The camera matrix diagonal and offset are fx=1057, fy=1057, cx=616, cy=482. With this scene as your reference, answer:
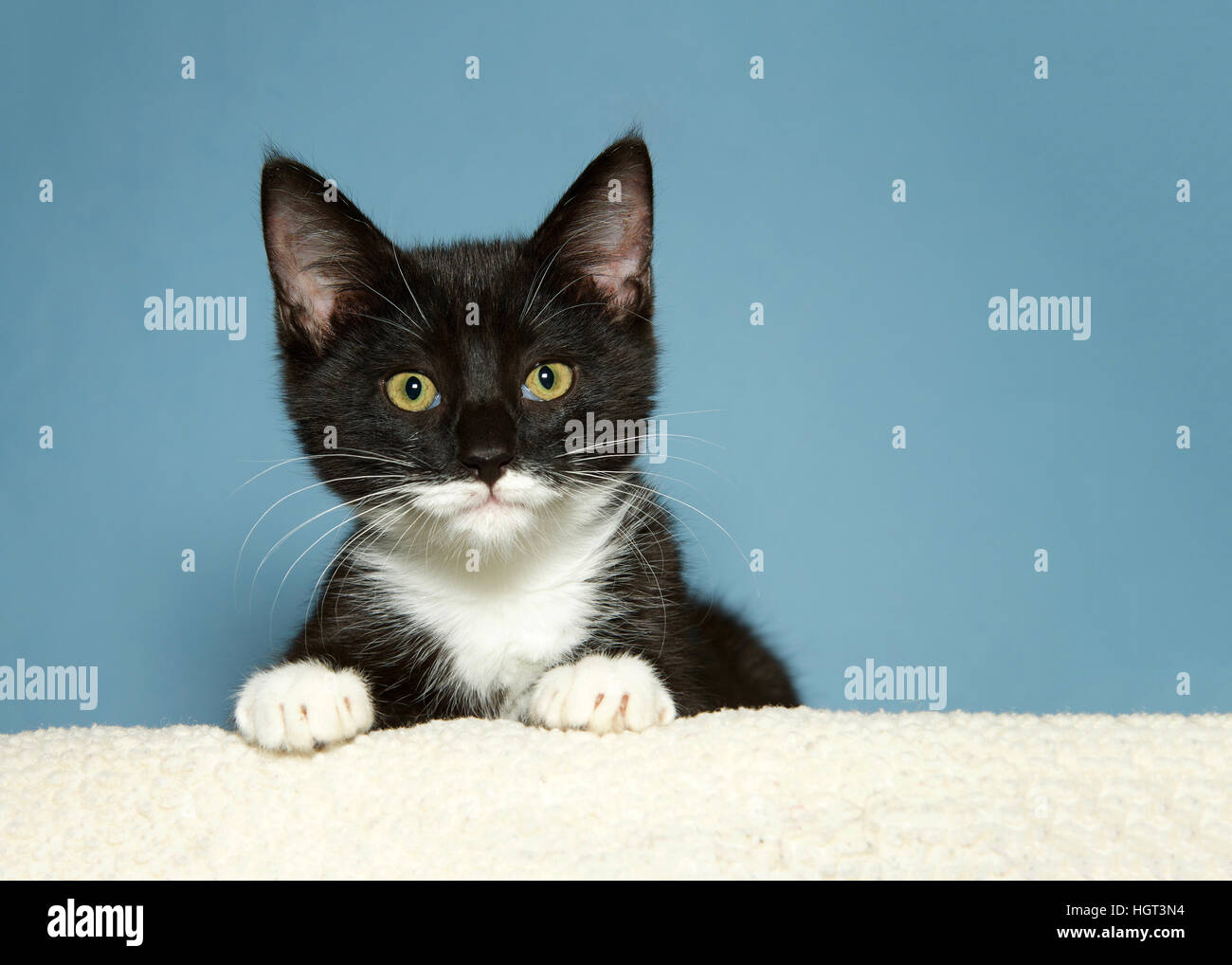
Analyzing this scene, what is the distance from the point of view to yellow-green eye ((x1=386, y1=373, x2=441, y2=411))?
1.87 meters

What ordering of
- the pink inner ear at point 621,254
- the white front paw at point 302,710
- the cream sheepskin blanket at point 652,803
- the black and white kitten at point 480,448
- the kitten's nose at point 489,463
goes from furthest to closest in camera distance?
the pink inner ear at point 621,254
the black and white kitten at point 480,448
the kitten's nose at point 489,463
the white front paw at point 302,710
the cream sheepskin blanket at point 652,803

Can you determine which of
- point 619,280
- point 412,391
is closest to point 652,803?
point 412,391

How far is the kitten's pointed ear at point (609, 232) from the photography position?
1.96 metres

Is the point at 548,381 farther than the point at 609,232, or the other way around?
the point at 609,232

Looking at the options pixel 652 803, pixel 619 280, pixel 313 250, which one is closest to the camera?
pixel 652 803

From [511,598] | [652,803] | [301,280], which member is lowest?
[652,803]

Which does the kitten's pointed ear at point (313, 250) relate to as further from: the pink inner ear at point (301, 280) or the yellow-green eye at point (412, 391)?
the yellow-green eye at point (412, 391)

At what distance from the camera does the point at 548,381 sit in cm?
191

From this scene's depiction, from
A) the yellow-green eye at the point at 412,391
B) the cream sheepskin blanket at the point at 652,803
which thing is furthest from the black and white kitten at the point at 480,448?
the cream sheepskin blanket at the point at 652,803

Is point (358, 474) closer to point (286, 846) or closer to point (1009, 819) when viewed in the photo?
point (286, 846)

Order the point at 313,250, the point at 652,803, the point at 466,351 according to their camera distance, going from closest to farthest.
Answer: the point at 652,803
the point at 466,351
the point at 313,250

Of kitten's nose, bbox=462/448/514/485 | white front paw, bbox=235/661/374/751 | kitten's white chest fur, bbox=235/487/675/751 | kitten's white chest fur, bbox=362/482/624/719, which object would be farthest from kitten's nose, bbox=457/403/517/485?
white front paw, bbox=235/661/374/751

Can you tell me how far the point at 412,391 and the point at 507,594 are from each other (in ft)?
1.45

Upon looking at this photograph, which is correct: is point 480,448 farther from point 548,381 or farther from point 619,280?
point 619,280
